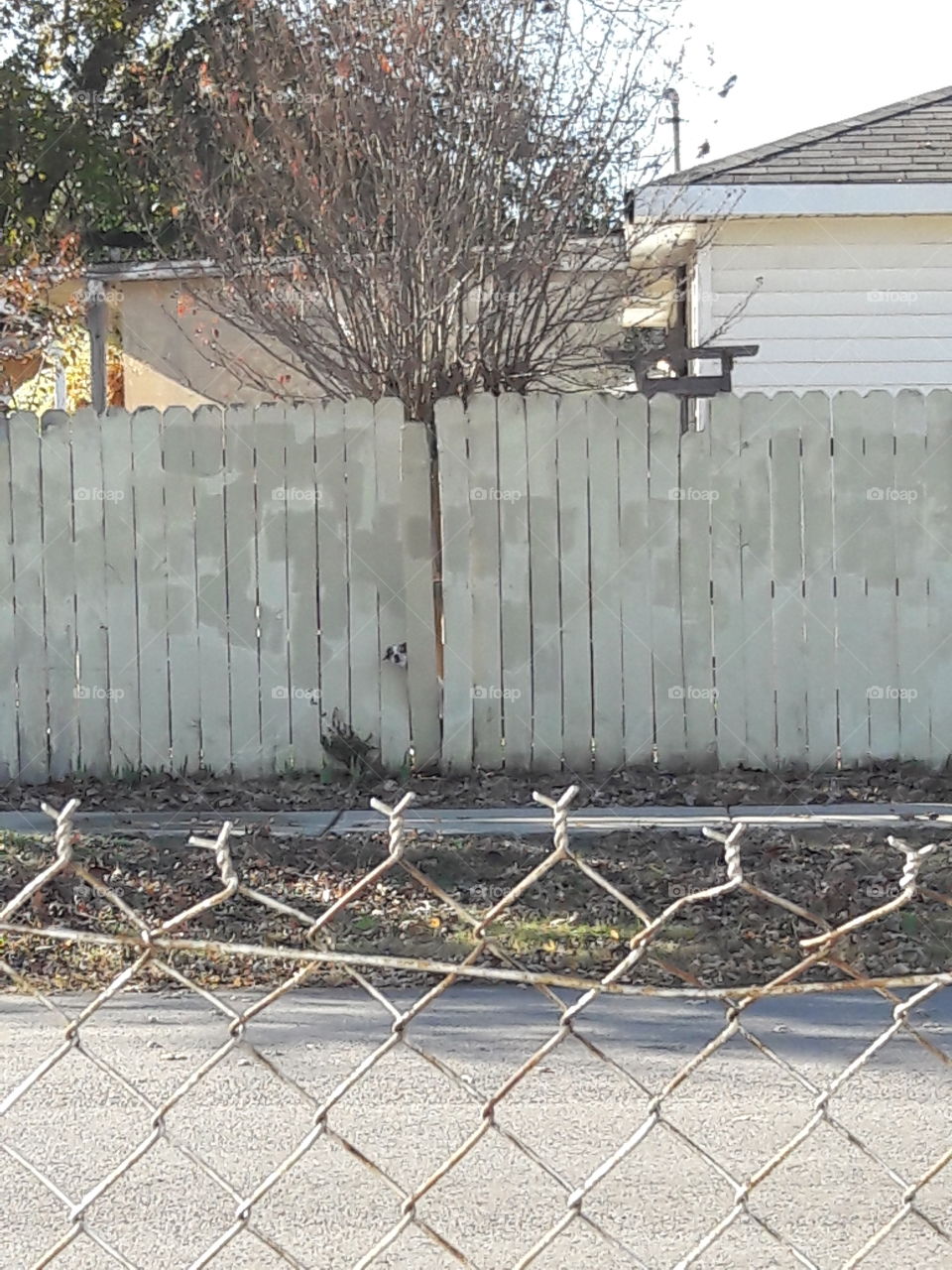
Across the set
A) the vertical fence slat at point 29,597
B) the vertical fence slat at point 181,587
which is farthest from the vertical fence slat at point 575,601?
the vertical fence slat at point 29,597

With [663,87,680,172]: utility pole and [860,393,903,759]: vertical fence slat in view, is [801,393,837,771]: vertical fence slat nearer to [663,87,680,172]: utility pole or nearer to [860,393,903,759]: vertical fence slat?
[860,393,903,759]: vertical fence slat

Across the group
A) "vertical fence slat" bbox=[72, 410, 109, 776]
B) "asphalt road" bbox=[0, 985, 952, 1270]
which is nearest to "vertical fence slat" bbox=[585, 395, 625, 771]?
"vertical fence slat" bbox=[72, 410, 109, 776]

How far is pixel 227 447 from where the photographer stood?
8.90 m

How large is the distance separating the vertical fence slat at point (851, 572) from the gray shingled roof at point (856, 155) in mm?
3323

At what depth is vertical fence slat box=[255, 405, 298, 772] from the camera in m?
8.88

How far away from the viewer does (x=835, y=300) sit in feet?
40.1

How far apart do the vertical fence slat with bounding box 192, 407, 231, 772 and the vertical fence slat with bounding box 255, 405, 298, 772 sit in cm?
21

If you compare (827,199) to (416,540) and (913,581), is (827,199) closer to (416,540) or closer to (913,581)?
(913,581)

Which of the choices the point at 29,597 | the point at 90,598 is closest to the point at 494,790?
the point at 90,598

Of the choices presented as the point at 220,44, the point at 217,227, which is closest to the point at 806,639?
the point at 217,227

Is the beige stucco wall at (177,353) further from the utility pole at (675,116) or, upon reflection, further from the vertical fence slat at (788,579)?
the vertical fence slat at (788,579)

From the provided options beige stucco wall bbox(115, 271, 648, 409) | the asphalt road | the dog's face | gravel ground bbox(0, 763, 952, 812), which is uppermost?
beige stucco wall bbox(115, 271, 648, 409)

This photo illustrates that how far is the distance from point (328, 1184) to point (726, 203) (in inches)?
360

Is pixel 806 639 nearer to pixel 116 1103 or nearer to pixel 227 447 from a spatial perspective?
pixel 227 447
